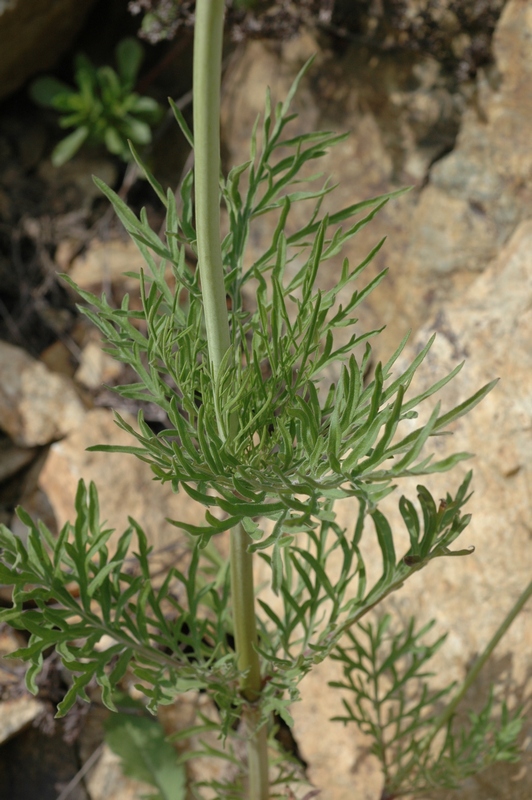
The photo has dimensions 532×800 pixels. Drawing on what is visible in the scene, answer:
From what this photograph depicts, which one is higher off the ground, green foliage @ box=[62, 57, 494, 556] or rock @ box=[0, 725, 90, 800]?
green foliage @ box=[62, 57, 494, 556]

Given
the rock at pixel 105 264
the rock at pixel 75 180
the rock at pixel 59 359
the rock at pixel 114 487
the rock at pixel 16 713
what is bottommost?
the rock at pixel 16 713

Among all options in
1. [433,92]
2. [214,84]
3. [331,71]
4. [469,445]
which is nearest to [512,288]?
[469,445]

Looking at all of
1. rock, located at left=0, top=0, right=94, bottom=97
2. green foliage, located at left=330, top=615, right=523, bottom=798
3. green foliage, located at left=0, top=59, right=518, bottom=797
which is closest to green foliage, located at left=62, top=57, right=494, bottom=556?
green foliage, located at left=0, top=59, right=518, bottom=797

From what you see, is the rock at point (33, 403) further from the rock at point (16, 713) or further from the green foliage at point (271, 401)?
the green foliage at point (271, 401)

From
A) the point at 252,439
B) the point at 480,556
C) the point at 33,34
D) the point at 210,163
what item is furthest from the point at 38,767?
the point at 33,34

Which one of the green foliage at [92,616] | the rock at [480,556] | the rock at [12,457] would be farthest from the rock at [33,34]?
the green foliage at [92,616]

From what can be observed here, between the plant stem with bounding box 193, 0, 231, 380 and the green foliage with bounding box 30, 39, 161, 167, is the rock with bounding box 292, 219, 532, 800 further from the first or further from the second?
the green foliage with bounding box 30, 39, 161, 167

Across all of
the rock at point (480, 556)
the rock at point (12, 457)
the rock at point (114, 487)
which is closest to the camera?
the rock at point (480, 556)
